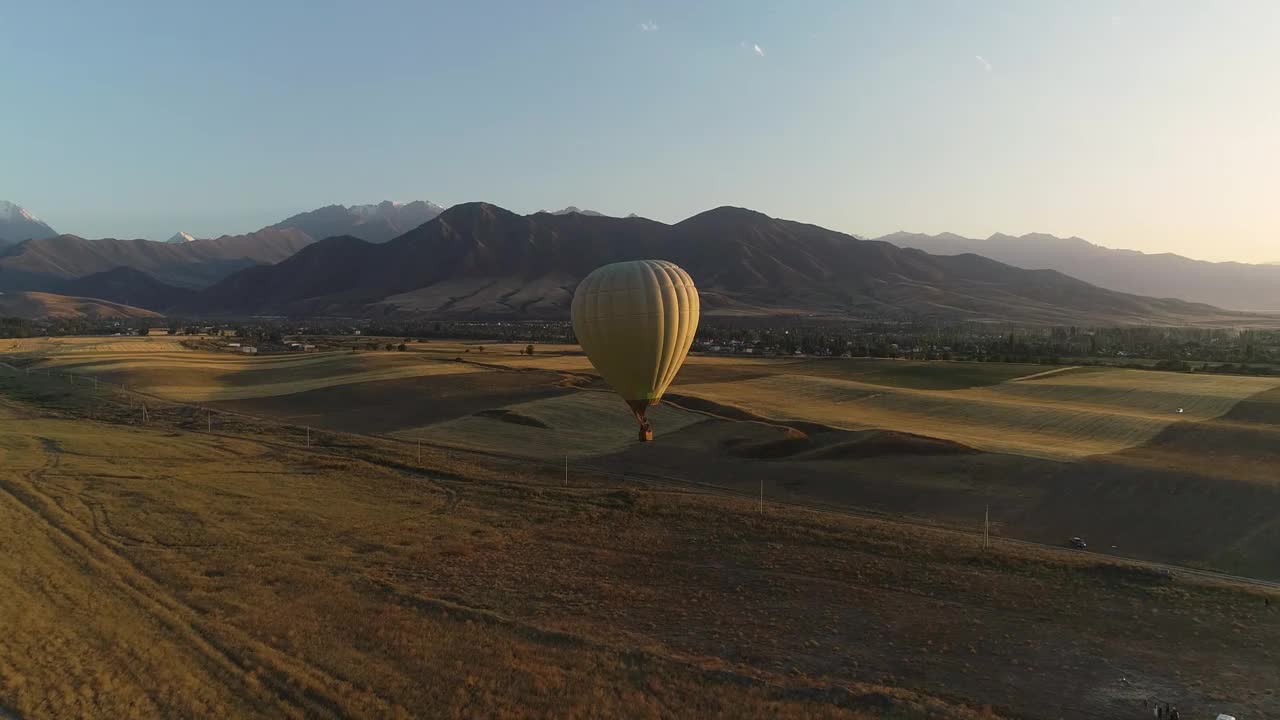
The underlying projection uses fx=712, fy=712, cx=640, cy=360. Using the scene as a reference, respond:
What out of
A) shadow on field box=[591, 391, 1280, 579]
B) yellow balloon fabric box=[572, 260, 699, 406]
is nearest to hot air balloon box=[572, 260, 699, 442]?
yellow balloon fabric box=[572, 260, 699, 406]

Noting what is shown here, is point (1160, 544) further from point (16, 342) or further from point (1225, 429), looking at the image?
point (16, 342)

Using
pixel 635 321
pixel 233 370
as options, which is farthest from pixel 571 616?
pixel 233 370

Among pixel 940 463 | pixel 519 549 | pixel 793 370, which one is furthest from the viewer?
pixel 793 370

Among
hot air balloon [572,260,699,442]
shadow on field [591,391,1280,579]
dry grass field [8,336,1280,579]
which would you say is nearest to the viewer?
shadow on field [591,391,1280,579]

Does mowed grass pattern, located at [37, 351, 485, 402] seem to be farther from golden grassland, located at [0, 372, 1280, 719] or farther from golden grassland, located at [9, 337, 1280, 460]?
golden grassland, located at [0, 372, 1280, 719]

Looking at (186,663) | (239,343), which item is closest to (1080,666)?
(186,663)

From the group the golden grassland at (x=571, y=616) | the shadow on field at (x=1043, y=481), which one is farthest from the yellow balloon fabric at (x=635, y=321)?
the golden grassland at (x=571, y=616)
